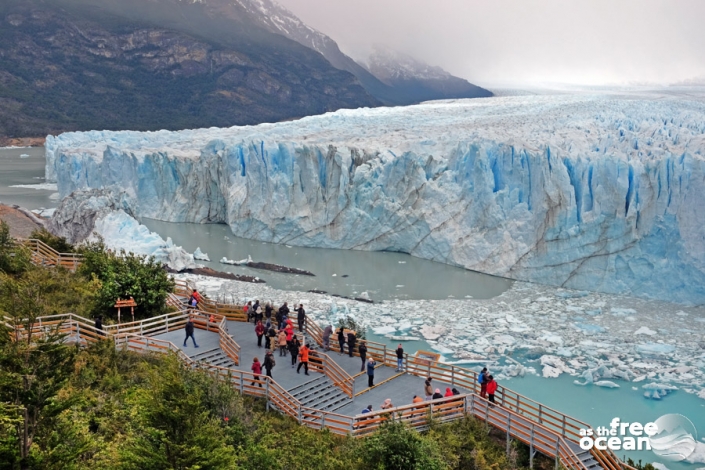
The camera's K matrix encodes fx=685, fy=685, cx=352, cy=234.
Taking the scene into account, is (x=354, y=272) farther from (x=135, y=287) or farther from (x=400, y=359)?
(x=400, y=359)

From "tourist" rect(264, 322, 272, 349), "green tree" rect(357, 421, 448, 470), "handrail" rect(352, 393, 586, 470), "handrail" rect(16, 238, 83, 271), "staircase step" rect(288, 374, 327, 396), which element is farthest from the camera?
"handrail" rect(16, 238, 83, 271)

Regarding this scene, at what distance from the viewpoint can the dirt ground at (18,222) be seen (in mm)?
19938

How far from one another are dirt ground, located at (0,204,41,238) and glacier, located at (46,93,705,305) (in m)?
5.10

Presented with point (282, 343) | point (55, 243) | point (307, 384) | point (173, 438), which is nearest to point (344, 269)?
point (55, 243)

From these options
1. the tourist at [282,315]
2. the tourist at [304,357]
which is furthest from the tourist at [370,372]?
the tourist at [282,315]

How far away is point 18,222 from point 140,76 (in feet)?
199

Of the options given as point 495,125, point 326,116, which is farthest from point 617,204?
point 326,116

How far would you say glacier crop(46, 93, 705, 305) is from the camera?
16.6 m

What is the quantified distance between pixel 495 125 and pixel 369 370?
1532 cm

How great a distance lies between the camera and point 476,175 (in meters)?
19.5

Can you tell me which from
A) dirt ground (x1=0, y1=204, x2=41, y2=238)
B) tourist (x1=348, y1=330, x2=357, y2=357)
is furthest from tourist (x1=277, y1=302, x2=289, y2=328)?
dirt ground (x1=0, y1=204, x2=41, y2=238)

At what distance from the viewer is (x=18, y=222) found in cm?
2123

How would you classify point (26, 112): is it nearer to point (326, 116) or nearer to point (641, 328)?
point (326, 116)

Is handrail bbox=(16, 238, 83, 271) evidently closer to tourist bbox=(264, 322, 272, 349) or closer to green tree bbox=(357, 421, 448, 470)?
tourist bbox=(264, 322, 272, 349)
